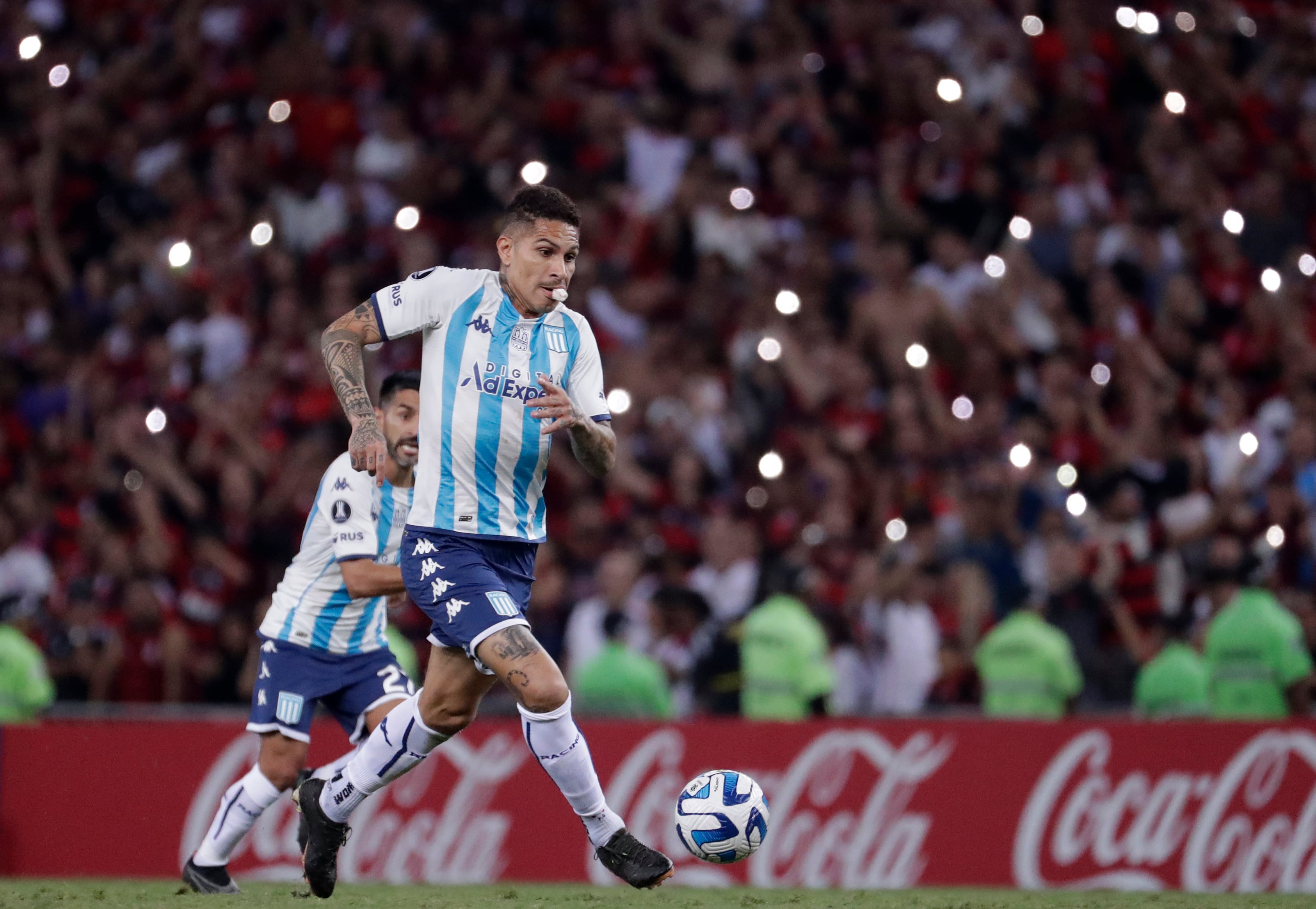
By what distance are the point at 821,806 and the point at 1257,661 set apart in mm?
3055

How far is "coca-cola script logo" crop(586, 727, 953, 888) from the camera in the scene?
10852 mm

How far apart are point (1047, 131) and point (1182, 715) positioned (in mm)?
7122

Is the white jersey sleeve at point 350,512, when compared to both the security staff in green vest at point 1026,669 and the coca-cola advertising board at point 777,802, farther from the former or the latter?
the security staff in green vest at point 1026,669

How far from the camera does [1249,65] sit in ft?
57.8

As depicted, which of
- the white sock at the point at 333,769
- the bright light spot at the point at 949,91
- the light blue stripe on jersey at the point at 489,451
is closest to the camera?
the light blue stripe on jersey at the point at 489,451

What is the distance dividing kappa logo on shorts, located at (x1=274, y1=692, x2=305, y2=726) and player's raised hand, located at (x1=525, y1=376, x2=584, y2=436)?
2.52m

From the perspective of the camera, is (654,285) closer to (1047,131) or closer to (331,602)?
(1047,131)

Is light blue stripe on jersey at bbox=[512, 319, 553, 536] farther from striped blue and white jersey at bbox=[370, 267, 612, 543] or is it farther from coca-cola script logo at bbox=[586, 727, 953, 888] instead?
coca-cola script logo at bbox=[586, 727, 953, 888]

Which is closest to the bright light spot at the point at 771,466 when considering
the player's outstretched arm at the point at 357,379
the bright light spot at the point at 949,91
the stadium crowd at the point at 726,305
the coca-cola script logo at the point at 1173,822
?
the stadium crowd at the point at 726,305

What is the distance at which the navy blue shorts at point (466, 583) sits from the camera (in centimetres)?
651

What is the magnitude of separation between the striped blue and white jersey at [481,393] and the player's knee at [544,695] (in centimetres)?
66

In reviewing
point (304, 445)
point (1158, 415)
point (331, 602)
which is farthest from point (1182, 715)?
point (304, 445)

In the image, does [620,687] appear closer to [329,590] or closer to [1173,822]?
[329,590]

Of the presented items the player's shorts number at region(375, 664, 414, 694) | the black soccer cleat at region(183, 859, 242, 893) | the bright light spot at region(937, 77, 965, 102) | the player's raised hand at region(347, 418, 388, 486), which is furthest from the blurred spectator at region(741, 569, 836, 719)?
the bright light spot at region(937, 77, 965, 102)
